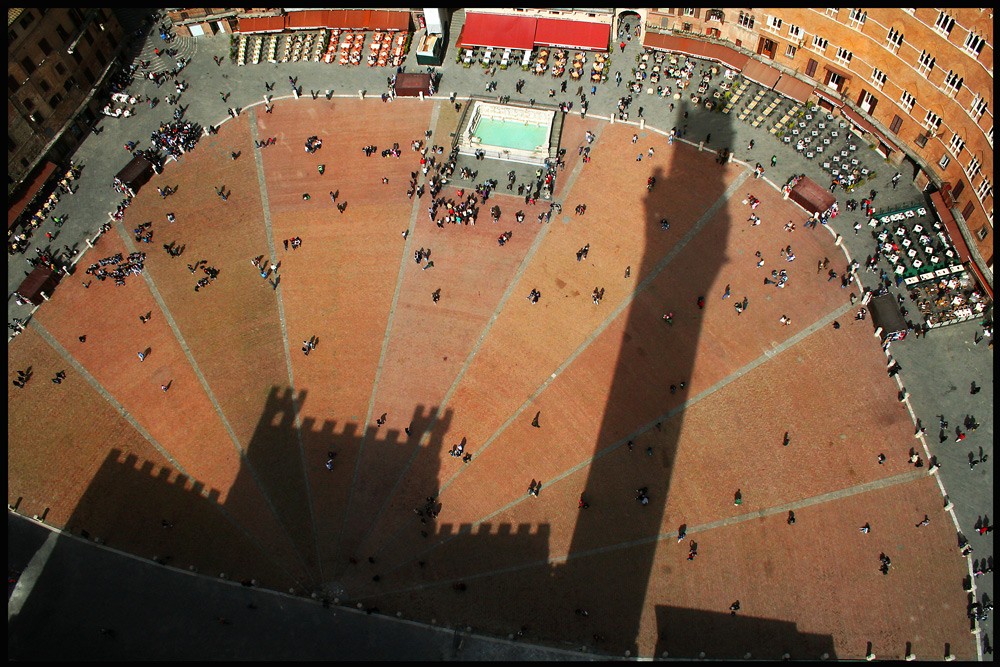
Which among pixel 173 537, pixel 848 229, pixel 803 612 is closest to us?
pixel 803 612

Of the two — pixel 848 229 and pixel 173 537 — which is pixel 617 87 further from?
pixel 173 537

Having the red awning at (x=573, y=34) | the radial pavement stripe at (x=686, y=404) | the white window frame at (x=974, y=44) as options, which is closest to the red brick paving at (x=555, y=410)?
the radial pavement stripe at (x=686, y=404)

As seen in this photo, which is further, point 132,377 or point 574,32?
point 574,32

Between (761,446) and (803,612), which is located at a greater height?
(761,446)

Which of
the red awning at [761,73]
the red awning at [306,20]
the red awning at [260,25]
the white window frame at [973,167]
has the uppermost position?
the red awning at [306,20]

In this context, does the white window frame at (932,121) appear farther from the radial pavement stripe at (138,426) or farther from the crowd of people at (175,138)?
the crowd of people at (175,138)

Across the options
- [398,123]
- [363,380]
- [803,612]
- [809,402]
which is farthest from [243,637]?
[398,123]
